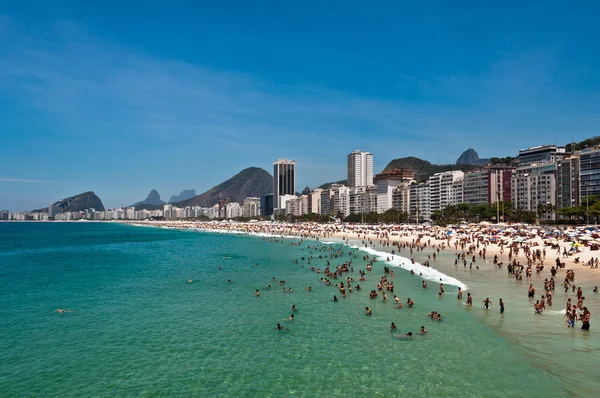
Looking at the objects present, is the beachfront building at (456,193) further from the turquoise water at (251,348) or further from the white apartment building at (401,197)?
the turquoise water at (251,348)

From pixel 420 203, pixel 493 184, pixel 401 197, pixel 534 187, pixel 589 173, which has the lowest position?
pixel 420 203

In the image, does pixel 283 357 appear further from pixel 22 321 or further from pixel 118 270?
pixel 118 270

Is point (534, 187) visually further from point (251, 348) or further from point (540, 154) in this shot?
point (251, 348)

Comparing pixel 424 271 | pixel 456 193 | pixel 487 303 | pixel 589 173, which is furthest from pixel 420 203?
pixel 487 303

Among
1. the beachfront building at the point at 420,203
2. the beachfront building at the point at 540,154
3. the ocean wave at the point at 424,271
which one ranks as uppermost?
the beachfront building at the point at 540,154

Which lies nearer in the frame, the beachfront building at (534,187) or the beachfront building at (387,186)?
the beachfront building at (534,187)

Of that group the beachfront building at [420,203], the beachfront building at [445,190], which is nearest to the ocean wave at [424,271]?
the beachfront building at [445,190]

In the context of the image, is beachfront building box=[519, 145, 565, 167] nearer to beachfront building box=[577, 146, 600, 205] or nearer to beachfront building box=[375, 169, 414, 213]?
beachfront building box=[577, 146, 600, 205]
